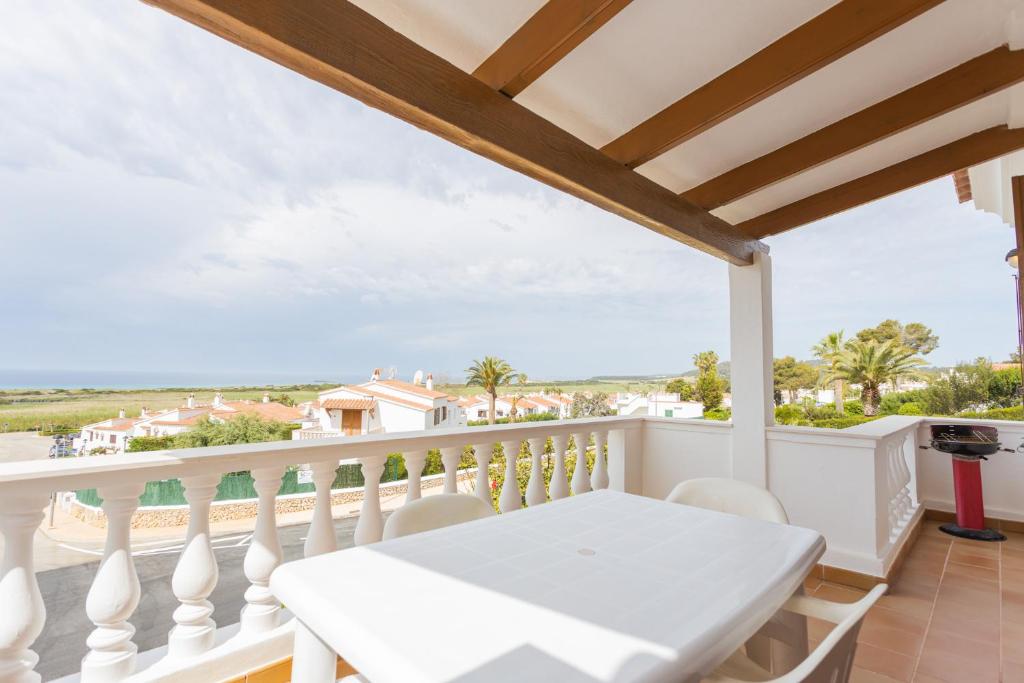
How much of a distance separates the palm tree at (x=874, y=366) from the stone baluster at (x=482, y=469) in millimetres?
16058

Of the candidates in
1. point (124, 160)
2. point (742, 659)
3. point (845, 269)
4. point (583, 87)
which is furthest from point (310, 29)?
point (124, 160)

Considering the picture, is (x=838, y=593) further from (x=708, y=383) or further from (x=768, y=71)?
A: (x=708, y=383)

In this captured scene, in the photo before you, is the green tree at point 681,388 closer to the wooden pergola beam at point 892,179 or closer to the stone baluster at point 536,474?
the wooden pergola beam at point 892,179

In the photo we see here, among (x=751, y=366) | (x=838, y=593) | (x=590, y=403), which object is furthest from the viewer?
(x=590, y=403)

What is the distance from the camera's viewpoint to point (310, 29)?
1245mm

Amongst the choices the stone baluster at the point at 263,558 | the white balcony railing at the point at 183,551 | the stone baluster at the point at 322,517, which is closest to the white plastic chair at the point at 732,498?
the white balcony railing at the point at 183,551

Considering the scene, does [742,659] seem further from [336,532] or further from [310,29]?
[310,29]

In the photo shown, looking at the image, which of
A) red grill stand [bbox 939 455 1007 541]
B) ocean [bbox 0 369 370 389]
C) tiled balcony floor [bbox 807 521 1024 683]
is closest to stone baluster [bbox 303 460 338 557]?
tiled balcony floor [bbox 807 521 1024 683]

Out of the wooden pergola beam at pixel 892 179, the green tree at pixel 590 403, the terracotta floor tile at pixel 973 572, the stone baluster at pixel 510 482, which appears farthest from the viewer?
the green tree at pixel 590 403

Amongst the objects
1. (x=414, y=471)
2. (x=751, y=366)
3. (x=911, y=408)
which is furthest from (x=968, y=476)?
(x=911, y=408)

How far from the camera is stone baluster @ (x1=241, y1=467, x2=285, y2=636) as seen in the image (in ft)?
4.63

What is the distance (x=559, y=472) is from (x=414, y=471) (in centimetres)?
88

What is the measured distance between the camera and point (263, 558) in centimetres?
143

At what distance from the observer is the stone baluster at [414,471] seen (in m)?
1.82
